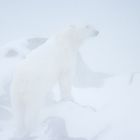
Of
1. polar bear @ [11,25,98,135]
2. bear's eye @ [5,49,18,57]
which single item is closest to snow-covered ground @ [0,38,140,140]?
bear's eye @ [5,49,18,57]

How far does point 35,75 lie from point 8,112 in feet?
1.57

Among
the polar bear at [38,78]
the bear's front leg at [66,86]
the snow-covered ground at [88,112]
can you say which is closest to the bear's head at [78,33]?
the polar bear at [38,78]

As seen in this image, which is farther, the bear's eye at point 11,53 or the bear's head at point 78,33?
the bear's eye at point 11,53

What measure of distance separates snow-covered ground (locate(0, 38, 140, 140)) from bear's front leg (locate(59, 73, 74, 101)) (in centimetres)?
7

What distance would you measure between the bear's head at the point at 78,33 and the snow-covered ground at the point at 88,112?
413mm

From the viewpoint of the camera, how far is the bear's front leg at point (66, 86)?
2.18 meters

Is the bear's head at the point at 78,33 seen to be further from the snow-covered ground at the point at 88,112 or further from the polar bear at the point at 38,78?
the snow-covered ground at the point at 88,112

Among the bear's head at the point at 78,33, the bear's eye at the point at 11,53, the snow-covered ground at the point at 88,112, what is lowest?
the snow-covered ground at the point at 88,112

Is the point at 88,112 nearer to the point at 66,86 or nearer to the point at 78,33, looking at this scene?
the point at 66,86

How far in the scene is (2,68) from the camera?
2.34 m

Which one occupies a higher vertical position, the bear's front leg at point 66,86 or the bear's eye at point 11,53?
the bear's eye at point 11,53

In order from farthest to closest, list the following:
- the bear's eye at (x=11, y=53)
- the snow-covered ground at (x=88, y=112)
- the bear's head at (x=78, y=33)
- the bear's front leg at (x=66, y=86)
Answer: the bear's eye at (x=11, y=53), the bear's head at (x=78, y=33), the bear's front leg at (x=66, y=86), the snow-covered ground at (x=88, y=112)

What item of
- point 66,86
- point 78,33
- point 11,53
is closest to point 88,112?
point 66,86

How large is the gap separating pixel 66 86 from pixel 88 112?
32 centimetres
